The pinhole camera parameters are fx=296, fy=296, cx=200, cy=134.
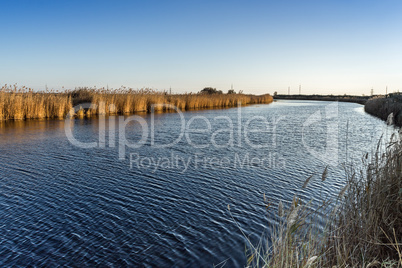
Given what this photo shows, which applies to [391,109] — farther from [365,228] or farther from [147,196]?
[365,228]

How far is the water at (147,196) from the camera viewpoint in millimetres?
3975

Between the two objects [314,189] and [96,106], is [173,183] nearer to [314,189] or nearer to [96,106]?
[314,189]

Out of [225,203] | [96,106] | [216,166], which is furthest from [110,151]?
[96,106]

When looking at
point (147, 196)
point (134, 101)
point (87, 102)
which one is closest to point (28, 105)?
point (87, 102)

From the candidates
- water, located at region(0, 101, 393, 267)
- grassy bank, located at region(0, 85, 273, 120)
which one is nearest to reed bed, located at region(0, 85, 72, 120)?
grassy bank, located at region(0, 85, 273, 120)

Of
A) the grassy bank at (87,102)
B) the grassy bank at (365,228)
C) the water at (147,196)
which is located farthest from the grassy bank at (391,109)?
the grassy bank at (87,102)

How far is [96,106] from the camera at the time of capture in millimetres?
22906

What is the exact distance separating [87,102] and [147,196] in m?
19.5

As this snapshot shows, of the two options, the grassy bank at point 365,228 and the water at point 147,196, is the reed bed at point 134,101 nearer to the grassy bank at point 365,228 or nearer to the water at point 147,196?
the water at point 147,196

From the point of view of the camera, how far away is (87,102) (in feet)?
76.6

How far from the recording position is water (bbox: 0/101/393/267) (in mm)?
3975

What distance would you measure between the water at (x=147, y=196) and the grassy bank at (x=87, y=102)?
7.29m

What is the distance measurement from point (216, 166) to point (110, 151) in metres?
3.96

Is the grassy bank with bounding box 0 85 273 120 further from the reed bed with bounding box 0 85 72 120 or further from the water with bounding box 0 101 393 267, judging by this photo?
the water with bounding box 0 101 393 267
